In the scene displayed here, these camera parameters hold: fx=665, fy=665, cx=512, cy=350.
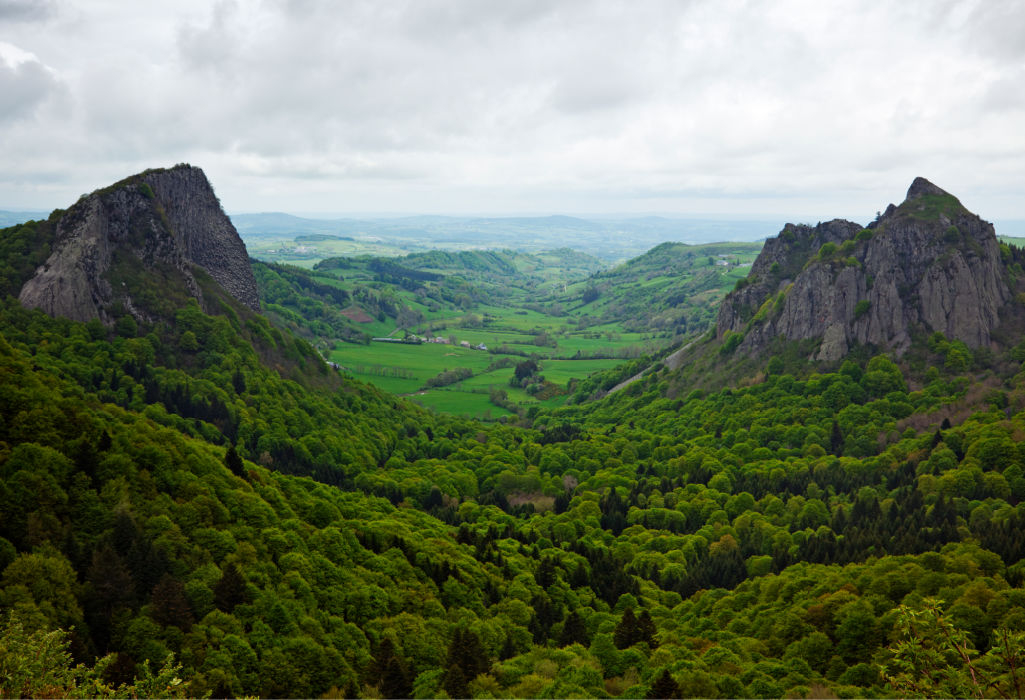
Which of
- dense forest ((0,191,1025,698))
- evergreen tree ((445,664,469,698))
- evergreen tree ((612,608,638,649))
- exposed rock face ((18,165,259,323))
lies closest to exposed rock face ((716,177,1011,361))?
dense forest ((0,191,1025,698))

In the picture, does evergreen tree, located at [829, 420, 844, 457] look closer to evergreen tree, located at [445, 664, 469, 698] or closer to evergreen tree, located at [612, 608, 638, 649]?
evergreen tree, located at [612, 608, 638, 649]

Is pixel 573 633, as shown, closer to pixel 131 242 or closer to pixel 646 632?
pixel 646 632

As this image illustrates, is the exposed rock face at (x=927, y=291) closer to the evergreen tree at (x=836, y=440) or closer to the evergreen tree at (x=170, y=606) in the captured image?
the evergreen tree at (x=836, y=440)

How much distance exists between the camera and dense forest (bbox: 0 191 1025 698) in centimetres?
5956

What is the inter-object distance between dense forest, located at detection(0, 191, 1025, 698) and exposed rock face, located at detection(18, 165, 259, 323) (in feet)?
20.5

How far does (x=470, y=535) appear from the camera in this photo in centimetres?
11350

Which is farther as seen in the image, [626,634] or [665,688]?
[626,634]

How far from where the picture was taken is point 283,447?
14075 cm

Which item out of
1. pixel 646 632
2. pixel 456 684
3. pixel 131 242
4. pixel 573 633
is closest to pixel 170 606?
pixel 456 684

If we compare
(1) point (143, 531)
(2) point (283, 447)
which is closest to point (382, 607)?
(1) point (143, 531)

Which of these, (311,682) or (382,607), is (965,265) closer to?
(382,607)

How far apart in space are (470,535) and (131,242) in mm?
113831

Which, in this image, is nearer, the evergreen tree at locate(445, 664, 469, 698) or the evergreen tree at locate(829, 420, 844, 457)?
the evergreen tree at locate(445, 664, 469, 698)

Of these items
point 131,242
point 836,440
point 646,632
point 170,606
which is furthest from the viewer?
point 836,440
